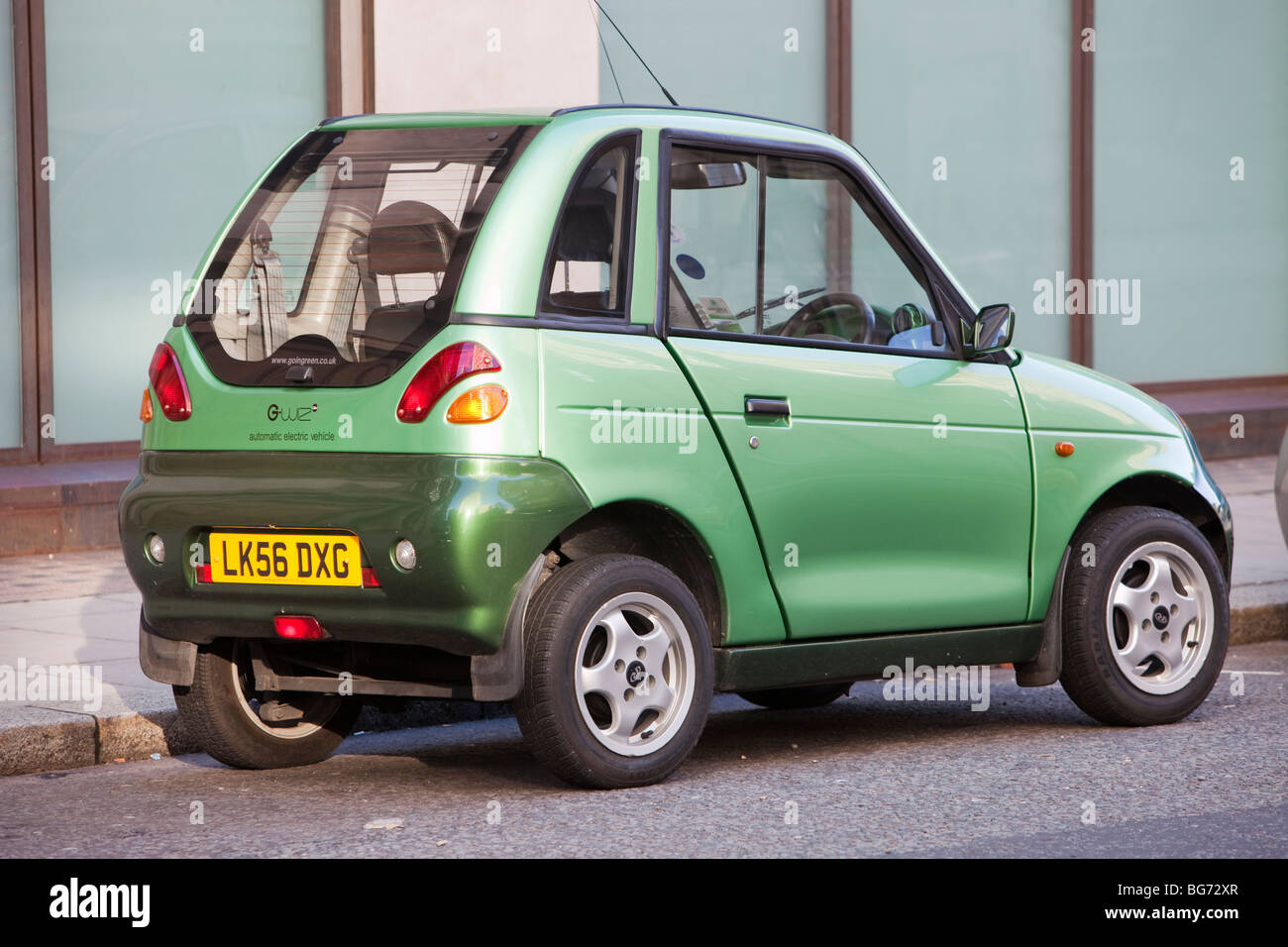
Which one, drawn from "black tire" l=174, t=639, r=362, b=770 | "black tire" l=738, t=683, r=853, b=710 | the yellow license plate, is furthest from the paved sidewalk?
the yellow license plate

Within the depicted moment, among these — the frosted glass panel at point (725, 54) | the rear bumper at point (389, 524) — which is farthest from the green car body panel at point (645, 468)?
the frosted glass panel at point (725, 54)

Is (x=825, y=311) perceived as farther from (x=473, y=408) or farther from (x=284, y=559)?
(x=284, y=559)

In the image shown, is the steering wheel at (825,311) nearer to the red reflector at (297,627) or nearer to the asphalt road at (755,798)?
the asphalt road at (755,798)

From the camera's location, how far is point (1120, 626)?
6.84 metres

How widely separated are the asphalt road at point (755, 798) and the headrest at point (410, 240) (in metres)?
1.46

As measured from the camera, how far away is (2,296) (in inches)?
441

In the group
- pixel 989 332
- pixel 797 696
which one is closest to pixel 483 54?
pixel 797 696

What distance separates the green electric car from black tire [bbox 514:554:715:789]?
1 centimetres

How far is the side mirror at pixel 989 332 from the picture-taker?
644cm

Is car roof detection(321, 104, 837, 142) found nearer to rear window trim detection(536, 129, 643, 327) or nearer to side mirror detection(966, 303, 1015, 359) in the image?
rear window trim detection(536, 129, 643, 327)

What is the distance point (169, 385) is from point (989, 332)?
8.05 feet

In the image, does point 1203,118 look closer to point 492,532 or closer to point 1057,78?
point 1057,78
